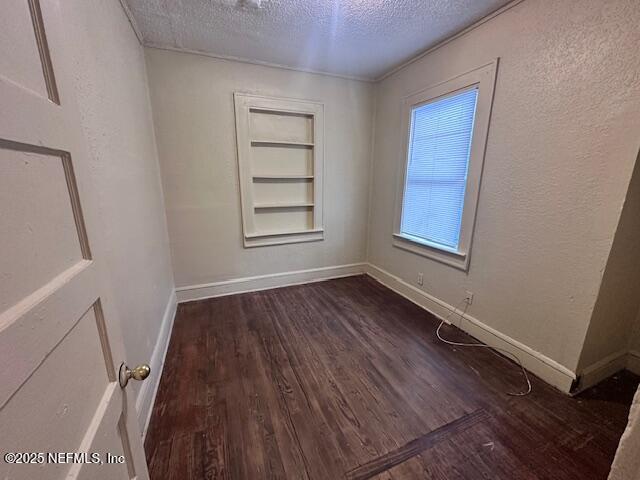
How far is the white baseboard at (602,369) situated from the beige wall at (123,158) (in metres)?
2.64

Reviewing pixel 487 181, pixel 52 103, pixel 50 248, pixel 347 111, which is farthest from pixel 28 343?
pixel 347 111

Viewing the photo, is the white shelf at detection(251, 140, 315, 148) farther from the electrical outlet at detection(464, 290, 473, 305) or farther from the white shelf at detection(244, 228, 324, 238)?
the electrical outlet at detection(464, 290, 473, 305)

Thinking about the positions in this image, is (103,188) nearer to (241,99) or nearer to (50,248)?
(50,248)

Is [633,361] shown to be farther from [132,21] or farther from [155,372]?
[132,21]

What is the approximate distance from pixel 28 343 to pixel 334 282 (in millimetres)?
3048

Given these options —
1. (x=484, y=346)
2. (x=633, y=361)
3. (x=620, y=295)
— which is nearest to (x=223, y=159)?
(x=484, y=346)

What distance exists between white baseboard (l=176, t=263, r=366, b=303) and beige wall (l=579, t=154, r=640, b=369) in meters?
2.34

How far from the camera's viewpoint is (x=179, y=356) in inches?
77.2

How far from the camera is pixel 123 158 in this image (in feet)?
4.87

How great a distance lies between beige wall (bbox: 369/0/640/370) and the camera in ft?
4.41

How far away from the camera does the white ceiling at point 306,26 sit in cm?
176

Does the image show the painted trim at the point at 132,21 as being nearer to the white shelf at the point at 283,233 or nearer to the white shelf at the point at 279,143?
the white shelf at the point at 279,143

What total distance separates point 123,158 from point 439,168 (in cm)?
246

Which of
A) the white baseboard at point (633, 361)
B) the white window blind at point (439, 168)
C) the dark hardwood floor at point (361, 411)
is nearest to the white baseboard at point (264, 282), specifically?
the dark hardwood floor at point (361, 411)
